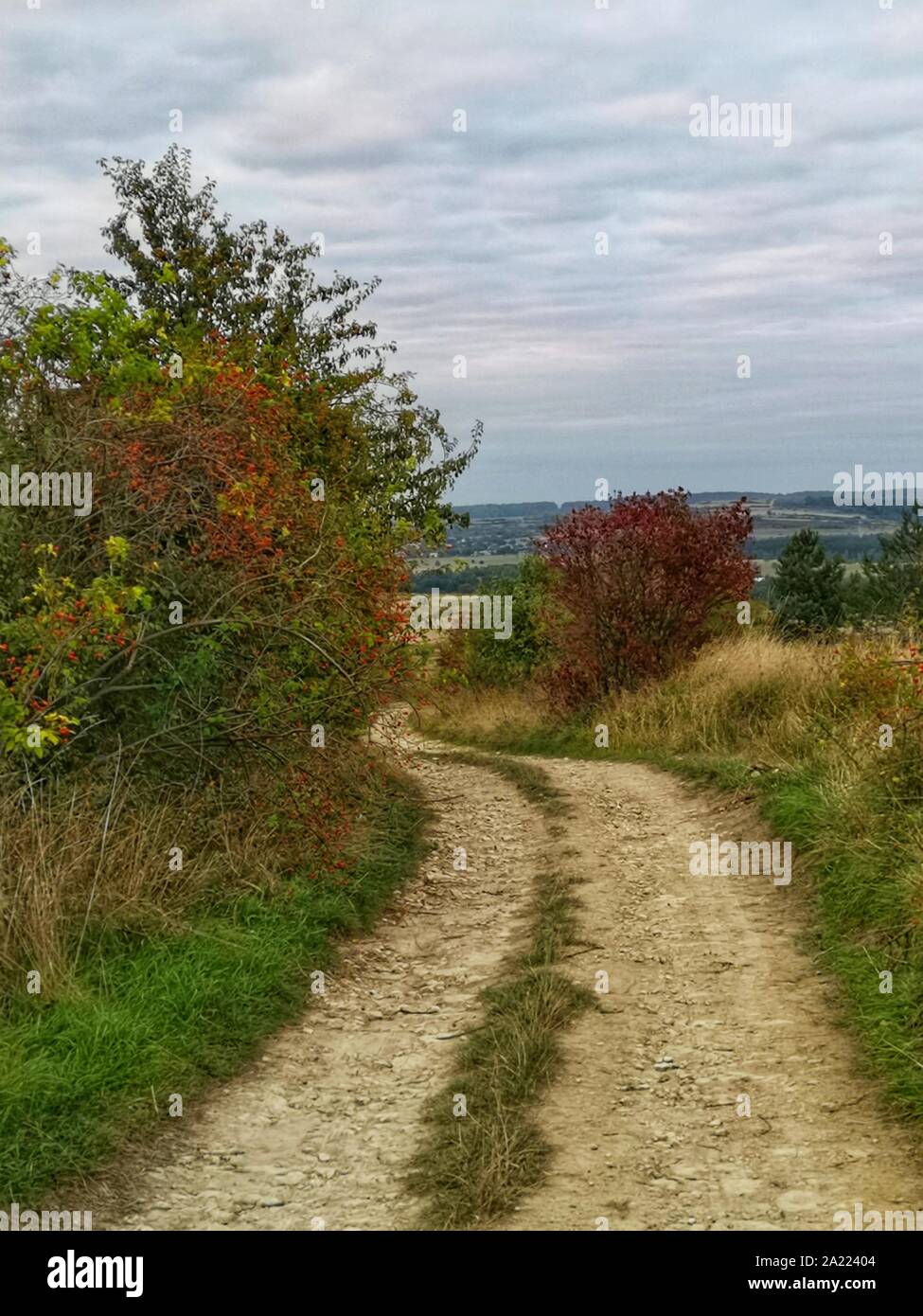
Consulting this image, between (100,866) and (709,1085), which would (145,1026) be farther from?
(709,1085)

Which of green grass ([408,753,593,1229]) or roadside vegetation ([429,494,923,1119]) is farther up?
roadside vegetation ([429,494,923,1119])

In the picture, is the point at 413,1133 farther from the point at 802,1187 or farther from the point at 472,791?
the point at 472,791

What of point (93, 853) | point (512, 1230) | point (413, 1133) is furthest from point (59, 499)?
point (512, 1230)

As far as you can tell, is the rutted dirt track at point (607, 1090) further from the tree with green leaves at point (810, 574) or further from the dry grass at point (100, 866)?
the tree with green leaves at point (810, 574)

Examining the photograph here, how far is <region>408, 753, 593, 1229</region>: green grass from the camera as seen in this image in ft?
14.7

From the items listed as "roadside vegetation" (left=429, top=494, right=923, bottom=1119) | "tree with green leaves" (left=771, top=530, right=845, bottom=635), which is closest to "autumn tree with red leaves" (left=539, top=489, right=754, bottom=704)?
"roadside vegetation" (left=429, top=494, right=923, bottom=1119)

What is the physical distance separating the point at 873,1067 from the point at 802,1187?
3.61ft

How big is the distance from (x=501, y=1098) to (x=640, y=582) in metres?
13.4

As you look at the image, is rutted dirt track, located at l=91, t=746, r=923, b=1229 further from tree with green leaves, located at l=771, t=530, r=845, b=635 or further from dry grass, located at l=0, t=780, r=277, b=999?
tree with green leaves, located at l=771, t=530, r=845, b=635

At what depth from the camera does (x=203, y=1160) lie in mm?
5047

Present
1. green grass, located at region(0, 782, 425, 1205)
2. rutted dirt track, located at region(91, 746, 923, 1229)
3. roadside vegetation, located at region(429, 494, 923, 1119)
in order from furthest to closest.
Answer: roadside vegetation, located at region(429, 494, 923, 1119), green grass, located at region(0, 782, 425, 1205), rutted dirt track, located at region(91, 746, 923, 1229)

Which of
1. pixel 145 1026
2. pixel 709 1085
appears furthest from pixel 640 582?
pixel 145 1026

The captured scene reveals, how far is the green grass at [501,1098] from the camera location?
447 centimetres

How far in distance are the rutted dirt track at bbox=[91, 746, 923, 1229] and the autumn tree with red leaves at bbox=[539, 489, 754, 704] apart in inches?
363
